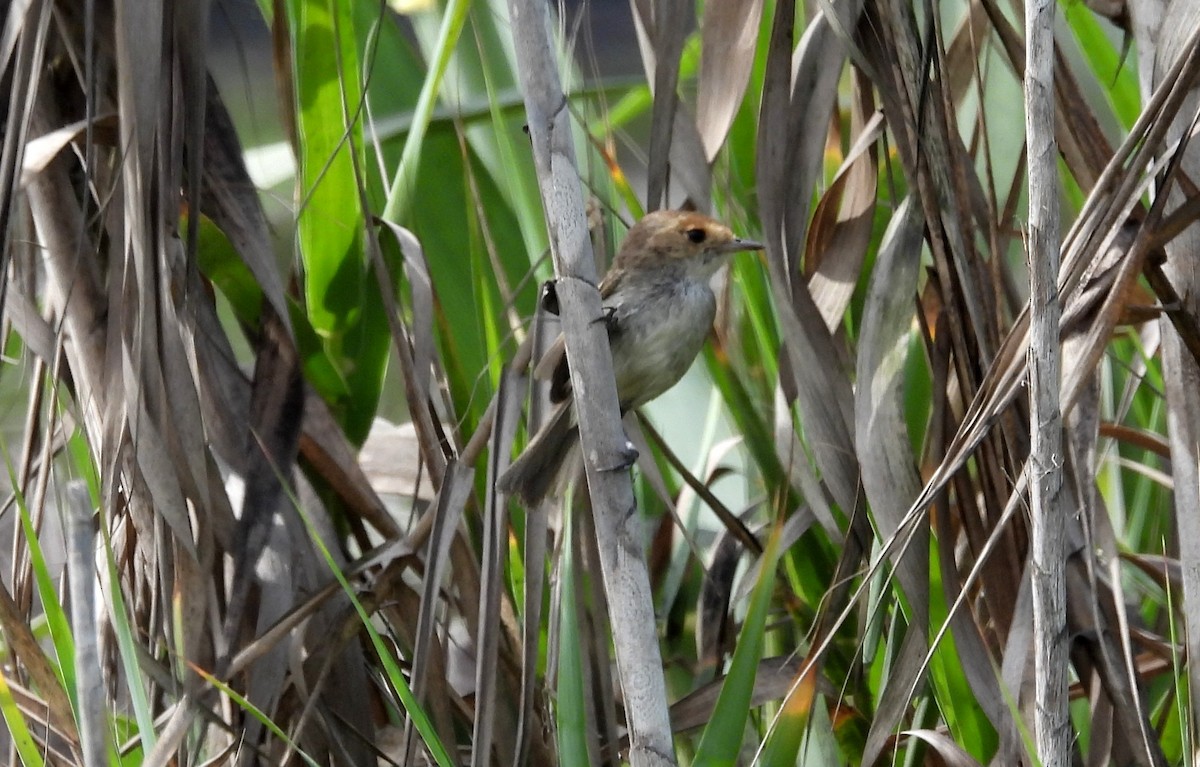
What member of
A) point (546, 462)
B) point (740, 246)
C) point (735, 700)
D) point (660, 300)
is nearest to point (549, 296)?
point (546, 462)

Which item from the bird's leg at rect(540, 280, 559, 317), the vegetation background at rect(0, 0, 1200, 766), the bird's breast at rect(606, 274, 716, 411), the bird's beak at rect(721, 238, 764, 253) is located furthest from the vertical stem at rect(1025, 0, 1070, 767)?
the bird's breast at rect(606, 274, 716, 411)

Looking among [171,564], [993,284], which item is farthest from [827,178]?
[171,564]

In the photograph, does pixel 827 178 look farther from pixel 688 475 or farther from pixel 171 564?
pixel 171 564

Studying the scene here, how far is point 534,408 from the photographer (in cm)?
135

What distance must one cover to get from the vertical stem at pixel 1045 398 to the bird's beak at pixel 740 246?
63cm

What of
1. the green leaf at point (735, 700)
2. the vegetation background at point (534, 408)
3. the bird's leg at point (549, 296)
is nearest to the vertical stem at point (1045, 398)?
the vegetation background at point (534, 408)

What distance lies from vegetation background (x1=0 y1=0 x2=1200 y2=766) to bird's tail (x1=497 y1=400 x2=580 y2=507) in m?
0.05

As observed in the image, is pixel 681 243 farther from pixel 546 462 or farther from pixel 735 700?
pixel 735 700

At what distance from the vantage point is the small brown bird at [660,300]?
1791 millimetres

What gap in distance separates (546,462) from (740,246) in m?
0.45

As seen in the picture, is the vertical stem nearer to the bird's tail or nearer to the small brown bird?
the bird's tail

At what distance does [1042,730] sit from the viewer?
41.9 inches

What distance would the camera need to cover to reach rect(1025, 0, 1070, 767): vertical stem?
102 centimetres

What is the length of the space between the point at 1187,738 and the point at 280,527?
1.00m
